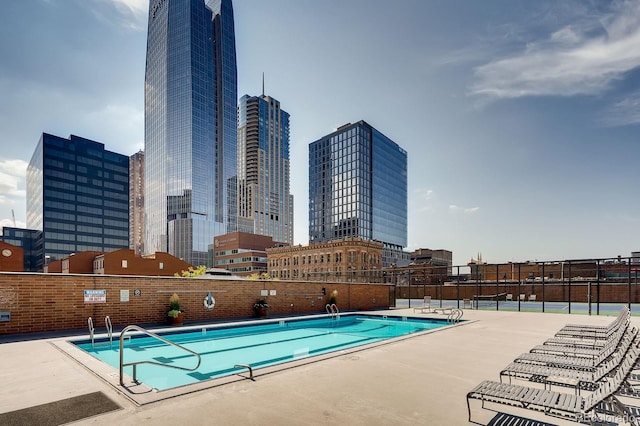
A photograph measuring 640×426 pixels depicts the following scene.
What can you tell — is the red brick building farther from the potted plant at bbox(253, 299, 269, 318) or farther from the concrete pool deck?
the concrete pool deck

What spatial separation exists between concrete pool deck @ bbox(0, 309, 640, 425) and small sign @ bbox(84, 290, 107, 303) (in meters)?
4.00

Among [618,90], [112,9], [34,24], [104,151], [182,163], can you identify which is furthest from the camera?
[182,163]

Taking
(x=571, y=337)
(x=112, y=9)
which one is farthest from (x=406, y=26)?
(x=112, y=9)

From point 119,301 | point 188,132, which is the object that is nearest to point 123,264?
point 119,301

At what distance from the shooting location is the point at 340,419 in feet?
13.2

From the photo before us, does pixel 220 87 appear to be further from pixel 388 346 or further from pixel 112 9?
pixel 388 346

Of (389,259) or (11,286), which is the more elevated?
(11,286)

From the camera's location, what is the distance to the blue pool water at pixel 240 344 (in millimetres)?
8180

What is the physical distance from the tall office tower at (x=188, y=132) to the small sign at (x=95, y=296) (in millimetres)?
129192

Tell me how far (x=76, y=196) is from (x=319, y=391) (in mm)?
125950

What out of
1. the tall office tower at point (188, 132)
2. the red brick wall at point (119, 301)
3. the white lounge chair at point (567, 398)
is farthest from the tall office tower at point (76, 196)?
the white lounge chair at point (567, 398)

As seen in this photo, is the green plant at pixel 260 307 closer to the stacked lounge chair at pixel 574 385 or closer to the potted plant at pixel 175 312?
the potted plant at pixel 175 312

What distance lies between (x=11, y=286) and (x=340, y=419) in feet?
39.5

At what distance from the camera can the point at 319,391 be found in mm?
5043
